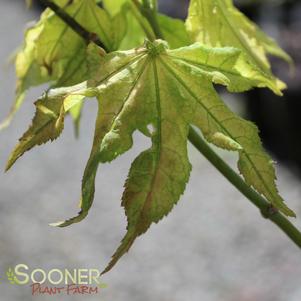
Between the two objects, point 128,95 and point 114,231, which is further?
point 114,231

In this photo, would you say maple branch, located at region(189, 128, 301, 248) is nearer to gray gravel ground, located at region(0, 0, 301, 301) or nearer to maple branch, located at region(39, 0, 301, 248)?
maple branch, located at region(39, 0, 301, 248)

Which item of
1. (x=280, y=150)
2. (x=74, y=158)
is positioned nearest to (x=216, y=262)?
(x=280, y=150)

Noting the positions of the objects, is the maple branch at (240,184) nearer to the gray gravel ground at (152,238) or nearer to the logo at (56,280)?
the logo at (56,280)

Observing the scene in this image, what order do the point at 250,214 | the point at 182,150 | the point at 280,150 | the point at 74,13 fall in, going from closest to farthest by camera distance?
the point at 182,150 → the point at 74,13 → the point at 250,214 → the point at 280,150

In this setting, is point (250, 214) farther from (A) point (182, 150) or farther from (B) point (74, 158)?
(A) point (182, 150)

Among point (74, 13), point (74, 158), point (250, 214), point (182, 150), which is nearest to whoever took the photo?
point (182, 150)

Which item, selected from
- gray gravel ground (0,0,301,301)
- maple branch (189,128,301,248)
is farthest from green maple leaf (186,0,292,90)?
gray gravel ground (0,0,301,301)

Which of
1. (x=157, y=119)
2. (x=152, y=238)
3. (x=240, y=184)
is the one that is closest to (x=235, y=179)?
(x=240, y=184)

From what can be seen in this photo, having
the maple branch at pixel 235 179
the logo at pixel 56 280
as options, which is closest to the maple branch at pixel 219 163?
the maple branch at pixel 235 179
